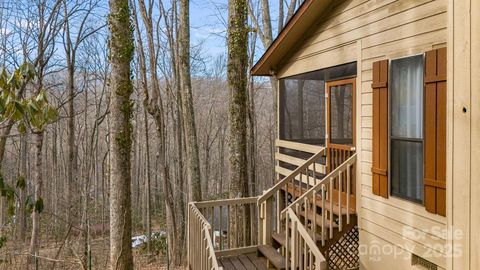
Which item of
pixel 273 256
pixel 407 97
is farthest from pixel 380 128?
pixel 273 256

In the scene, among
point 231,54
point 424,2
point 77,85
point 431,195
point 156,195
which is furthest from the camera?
point 156,195

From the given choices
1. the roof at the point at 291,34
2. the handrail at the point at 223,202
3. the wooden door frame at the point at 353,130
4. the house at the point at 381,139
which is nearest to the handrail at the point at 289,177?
the house at the point at 381,139

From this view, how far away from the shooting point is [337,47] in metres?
5.37

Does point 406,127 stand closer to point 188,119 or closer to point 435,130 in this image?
point 435,130

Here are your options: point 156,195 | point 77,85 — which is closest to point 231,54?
point 77,85

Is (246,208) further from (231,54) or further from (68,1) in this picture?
(68,1)

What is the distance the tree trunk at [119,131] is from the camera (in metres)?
6.15

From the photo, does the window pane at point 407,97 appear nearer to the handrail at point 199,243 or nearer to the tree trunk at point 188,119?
the handrail at point 199,243

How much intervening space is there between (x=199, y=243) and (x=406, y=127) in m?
3.10

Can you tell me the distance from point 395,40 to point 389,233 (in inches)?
91.2

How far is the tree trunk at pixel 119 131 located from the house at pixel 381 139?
1.32 meters

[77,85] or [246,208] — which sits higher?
[77,85]

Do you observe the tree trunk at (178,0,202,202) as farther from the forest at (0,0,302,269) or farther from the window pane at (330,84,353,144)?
the window pane at (330,84,353,144)

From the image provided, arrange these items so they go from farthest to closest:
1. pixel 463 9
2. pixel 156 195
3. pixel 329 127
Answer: pixel 156 195, pixel 329 127, pixel 463 9
